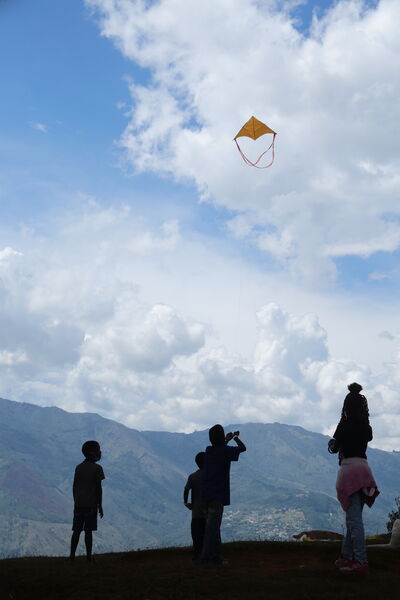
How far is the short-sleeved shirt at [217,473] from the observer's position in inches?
592

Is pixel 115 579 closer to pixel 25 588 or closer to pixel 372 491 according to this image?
pixel 25 588

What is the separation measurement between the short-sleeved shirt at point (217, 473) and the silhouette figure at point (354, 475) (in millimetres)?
2969

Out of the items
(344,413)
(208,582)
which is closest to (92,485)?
(208,582)

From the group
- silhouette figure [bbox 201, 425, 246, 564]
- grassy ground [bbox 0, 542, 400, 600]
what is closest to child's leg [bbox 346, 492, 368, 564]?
grassy ground [bbox 0, 542, 400, 600]

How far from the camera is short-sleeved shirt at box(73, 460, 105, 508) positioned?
16.6m

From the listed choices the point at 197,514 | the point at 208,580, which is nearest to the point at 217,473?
the point at 197,514

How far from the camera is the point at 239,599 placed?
446 inches

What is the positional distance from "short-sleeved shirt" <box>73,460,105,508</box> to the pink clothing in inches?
281

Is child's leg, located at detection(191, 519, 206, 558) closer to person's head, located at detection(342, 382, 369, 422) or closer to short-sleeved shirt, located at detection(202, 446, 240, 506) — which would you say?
short-sleeved shirt, located at detection(202, 446, 240, 506)

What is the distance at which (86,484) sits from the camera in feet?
54.8

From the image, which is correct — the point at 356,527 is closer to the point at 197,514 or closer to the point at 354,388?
the point at 354,388

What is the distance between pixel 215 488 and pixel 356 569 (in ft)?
12.9

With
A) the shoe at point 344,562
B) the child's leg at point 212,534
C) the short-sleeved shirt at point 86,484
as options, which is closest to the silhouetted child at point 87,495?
the short-sleeved shirt at point 86,484

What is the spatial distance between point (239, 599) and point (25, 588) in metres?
5.56
